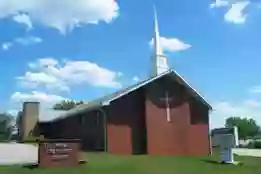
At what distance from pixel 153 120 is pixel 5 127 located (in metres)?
39.0

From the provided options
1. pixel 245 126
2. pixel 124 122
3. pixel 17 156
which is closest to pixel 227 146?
pixel 124 122

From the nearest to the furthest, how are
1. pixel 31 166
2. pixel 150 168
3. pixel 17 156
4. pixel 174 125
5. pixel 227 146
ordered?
pixel 31 166 < pixel 150 168 < pixel 227 146 < pixel 17 156 < pixel 174 125

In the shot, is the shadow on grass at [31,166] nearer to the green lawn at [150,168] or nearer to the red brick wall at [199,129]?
the green lawn at [150,168]

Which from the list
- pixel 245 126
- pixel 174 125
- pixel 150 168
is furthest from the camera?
pixel 245 126

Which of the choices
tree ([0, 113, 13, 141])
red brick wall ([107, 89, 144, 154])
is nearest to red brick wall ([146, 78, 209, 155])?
red brick wall ([107, 89, 144, 154])

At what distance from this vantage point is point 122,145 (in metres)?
30.8

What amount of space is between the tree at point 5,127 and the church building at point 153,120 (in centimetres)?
3206

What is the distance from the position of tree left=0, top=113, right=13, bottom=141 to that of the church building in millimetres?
32059

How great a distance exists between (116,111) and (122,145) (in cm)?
234

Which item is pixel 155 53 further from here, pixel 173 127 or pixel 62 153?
pixel 62 153

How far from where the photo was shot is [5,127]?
6475 centimetres

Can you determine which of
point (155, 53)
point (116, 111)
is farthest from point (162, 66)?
point (116, 111)

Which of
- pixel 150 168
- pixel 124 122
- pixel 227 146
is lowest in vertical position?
pixel 150 168

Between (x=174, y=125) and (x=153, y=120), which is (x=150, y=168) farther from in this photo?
(x=174, y=125)
